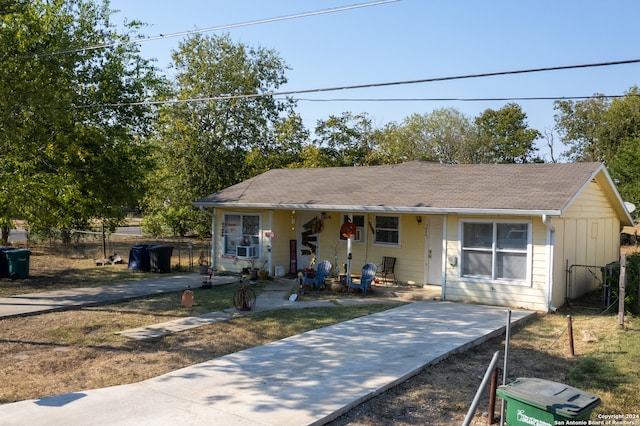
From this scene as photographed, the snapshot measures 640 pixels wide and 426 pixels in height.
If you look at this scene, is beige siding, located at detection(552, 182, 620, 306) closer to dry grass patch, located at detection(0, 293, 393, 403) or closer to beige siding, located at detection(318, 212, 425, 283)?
beige siding, located at detection(318, 212, 425, 283)

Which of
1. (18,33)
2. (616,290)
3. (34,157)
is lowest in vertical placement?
(616,290)

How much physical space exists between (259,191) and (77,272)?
269 inches

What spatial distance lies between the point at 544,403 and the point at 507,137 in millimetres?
49906

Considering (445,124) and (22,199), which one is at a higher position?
(445,124)

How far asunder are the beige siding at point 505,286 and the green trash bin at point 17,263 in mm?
12535

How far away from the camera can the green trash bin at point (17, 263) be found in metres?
15.6

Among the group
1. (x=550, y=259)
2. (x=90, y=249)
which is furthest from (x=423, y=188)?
(x=90, y=249)

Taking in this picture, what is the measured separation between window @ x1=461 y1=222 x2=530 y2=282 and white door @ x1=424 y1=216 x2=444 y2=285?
1836mm

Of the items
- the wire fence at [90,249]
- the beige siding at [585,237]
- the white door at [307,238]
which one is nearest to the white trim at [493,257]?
the beige siding at [585,237]

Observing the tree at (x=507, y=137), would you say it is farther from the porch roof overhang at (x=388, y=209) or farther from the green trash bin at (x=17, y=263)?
the green trash bin at (x=17, y=263)

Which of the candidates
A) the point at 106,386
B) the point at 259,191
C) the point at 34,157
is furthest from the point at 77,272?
the point at 106,386

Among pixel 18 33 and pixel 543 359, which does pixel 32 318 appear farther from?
pixel 543 359

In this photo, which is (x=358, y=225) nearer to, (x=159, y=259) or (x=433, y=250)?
(x=433, y=250)

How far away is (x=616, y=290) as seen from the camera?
12320 millimetres
